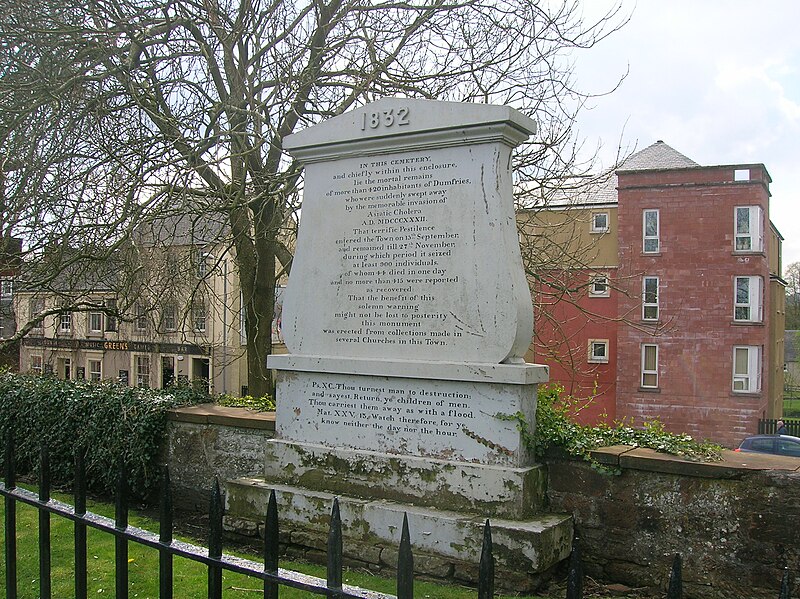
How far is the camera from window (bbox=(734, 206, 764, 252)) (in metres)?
28.0

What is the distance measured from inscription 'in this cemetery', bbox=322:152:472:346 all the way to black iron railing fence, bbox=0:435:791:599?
325cm

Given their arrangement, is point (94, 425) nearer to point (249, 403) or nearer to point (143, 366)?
point (249, 403)

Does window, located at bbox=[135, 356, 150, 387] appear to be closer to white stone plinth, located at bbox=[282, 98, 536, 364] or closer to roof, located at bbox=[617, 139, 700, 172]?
roof, located at bbox=[617, 139, 700, 172]

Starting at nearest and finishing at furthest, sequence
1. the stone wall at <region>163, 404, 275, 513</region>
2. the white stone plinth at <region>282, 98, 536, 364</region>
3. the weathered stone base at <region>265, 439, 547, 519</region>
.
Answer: the weathered stone base at <region>265, 439, 547, 519</region>
the white stone plinth at <region>282, 98, 536, 364</region>
the stone wall at <region>163, 404, 275, 513</region>

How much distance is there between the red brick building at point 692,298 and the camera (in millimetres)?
28109

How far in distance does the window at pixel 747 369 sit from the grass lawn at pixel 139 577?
2623 cm

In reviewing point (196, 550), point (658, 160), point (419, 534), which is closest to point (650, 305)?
point (658, 160)

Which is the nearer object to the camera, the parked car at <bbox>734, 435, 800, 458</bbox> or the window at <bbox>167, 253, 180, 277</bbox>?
the window at <bbox>167, 253, 180, 277</bbox>

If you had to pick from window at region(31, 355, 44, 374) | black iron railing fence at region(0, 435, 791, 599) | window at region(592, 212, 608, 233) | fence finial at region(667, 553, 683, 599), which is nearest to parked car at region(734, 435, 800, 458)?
window at region(592, 212, 608, 233)

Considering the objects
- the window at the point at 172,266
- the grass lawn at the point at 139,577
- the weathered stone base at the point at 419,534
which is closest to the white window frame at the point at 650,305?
the window at the point at 172,266

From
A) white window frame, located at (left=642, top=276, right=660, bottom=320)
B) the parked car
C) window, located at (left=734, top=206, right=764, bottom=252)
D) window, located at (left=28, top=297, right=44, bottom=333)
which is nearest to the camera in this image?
window, located at (left=28, top=297, right=44, bottom=333)

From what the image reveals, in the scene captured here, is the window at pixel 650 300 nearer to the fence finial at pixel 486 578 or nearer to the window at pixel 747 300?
the window at pixel 747 300

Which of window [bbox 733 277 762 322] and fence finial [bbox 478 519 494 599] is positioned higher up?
window [bbox 733 277 762 322]

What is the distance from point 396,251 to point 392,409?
1.29 m
